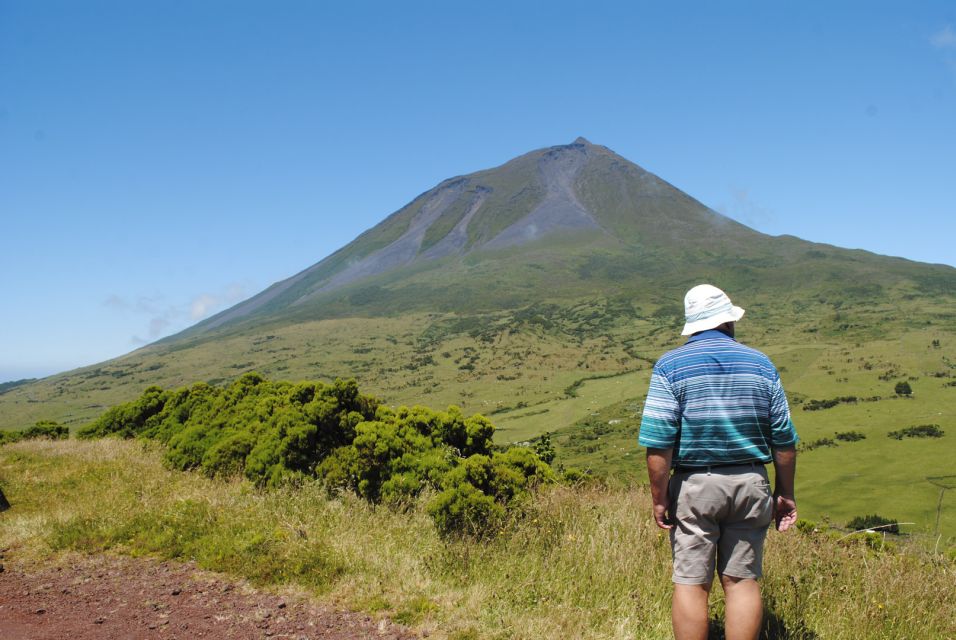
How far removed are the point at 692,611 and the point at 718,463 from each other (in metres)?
0.90

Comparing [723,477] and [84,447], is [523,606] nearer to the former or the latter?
[723,477]

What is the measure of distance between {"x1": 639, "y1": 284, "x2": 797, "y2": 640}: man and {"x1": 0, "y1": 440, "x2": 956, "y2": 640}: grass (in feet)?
3.09

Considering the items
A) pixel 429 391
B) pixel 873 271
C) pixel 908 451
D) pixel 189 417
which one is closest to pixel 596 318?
pixel 429 391

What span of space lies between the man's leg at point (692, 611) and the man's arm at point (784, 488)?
637mm

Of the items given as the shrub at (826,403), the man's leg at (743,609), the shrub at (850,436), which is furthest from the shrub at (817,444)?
the man's leg at (743,609)

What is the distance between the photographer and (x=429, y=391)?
105 m

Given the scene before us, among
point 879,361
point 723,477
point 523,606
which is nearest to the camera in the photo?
point 723,477

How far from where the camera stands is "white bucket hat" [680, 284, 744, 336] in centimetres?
368

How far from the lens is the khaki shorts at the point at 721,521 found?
338 cm

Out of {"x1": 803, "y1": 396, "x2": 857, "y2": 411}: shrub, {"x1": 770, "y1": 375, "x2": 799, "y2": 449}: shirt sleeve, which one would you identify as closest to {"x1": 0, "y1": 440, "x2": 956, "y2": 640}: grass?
{"x1": 770, "y1": 375, "x2": 799, "y2": 449}: shirt sleeve

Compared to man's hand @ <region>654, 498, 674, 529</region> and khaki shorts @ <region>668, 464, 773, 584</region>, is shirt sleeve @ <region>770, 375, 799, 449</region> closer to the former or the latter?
khaki shorts @ <region>668, 464, 773, 584</region>

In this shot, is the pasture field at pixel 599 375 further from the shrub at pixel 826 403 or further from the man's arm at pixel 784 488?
the man's arm at pixel 784 488

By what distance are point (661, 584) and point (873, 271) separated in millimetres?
209586

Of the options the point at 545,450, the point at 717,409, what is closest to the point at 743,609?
the point at 717,409
